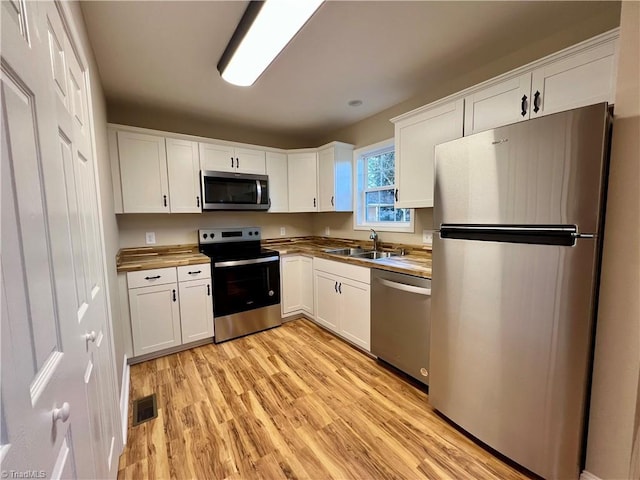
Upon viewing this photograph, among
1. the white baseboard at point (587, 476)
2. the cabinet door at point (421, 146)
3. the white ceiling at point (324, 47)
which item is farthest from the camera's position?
the cabinet door at point (421, 146)

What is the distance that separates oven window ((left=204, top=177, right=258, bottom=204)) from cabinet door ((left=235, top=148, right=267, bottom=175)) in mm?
168

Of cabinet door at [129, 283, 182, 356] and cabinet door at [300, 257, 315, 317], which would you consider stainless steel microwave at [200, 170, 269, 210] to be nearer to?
cabinet door at [300, 257, 315, 317]

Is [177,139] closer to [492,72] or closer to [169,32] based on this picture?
[169,32]

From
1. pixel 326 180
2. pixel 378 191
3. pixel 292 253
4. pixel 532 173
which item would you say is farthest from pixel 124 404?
pixel 378 191

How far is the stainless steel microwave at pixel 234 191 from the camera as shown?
114 inches

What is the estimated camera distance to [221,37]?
1707mm

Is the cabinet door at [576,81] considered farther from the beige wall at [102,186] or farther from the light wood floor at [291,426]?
the beige wall at [102,186]

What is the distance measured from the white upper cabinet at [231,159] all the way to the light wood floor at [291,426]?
1972 mm

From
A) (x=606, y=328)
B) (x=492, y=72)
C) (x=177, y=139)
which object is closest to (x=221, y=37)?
(x=177, y=139)

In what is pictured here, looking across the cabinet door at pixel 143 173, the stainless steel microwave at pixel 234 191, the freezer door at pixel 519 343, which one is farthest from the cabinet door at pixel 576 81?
the cabinet door at pixel 143 173

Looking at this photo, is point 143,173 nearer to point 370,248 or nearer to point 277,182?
point 277,182

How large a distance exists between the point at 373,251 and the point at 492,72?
185 cm

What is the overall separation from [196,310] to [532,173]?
9.12ft

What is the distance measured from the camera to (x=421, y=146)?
2221 millimetres
